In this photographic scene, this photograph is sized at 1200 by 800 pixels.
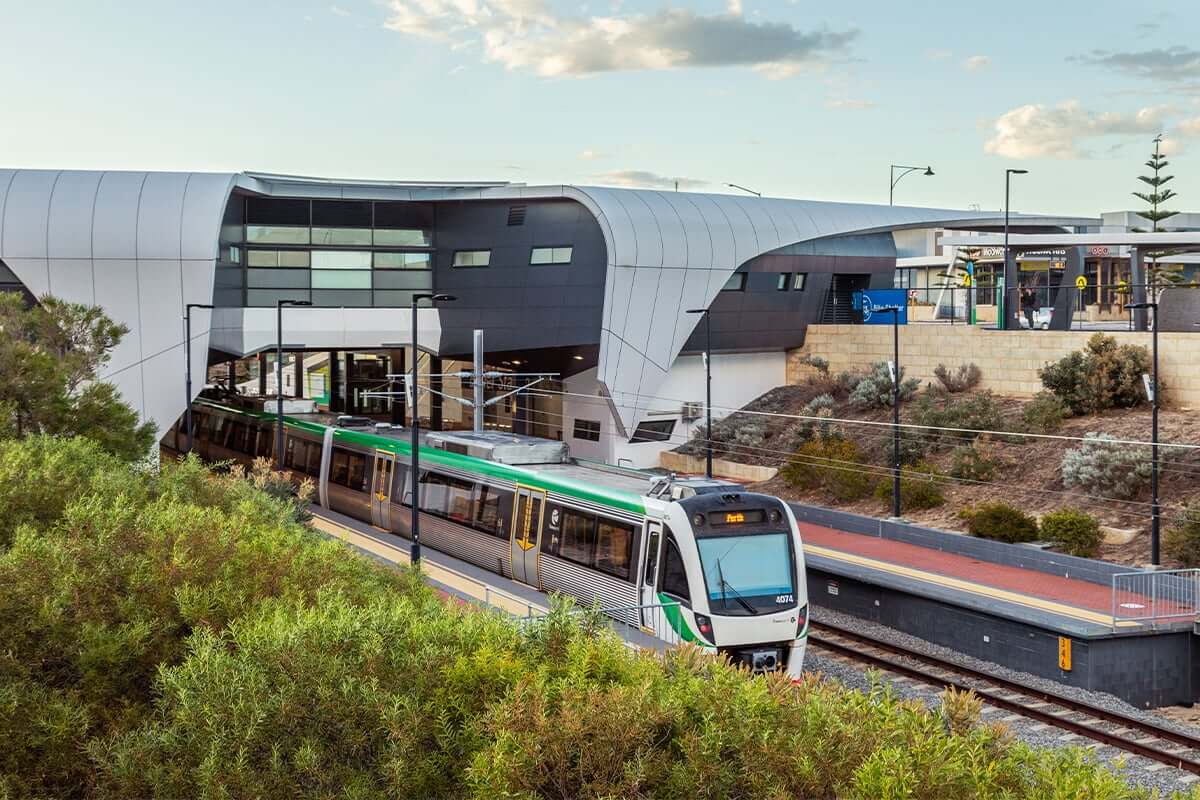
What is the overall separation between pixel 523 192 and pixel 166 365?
43.7 ft

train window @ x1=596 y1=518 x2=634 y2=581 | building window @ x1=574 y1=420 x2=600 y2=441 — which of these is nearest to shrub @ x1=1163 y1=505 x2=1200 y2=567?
train window @ x1=596 y1=518 x2=634 y2=581

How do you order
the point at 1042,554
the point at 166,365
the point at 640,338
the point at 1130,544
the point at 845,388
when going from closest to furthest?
the point at 1042,554 < the point at 1130,544 < the point at 166,365 < the point at 640,338 < the point at 845,388

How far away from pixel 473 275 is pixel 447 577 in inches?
995

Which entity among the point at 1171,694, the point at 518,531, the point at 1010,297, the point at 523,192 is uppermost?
the point at 523,192

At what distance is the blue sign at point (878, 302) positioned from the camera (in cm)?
5097

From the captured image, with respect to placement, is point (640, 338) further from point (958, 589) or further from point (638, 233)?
point (958, 589)

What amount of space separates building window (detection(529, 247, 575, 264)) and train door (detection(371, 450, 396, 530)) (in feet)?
51.7

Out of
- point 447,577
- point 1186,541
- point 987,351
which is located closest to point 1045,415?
point 987,351

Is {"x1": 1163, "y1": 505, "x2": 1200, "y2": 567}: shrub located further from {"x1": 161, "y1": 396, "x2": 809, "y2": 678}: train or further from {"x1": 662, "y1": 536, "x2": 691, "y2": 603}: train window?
{"x1": 662, "y1": 536, "x2": 691, "y2": 603}: train window

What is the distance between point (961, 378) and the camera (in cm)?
4303

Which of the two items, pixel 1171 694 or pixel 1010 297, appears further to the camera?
pixel 1010 297

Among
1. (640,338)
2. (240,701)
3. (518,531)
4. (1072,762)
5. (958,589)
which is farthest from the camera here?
(640,338)

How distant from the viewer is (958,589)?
80.2 feet

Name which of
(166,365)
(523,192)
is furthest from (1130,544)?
(166,365)
